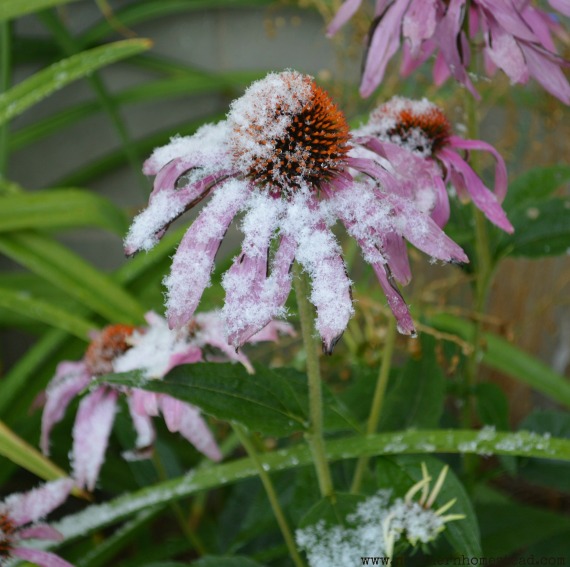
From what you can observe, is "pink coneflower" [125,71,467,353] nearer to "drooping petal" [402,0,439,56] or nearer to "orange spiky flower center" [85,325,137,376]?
"drooping petal" [402,0,439,56]

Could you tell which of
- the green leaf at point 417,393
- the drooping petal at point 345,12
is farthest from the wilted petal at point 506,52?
the green leaf at point 417,393

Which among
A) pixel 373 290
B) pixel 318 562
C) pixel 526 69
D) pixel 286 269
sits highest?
pixel 373 290

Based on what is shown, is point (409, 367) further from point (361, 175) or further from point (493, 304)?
point (493, 304)

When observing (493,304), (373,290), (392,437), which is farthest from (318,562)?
(493,304)

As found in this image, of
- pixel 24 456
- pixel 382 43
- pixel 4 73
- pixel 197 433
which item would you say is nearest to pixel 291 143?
pixel 382 43

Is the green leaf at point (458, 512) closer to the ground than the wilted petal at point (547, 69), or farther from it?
closer to the ground

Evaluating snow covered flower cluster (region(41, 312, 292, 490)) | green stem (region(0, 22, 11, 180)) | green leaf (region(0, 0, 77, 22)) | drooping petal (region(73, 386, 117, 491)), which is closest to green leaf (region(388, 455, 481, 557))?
snow covered flower cluster (region(41, 312, 292, 490))

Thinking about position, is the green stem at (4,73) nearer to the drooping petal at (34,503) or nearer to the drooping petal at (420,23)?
the drooping petal at (34,503)
